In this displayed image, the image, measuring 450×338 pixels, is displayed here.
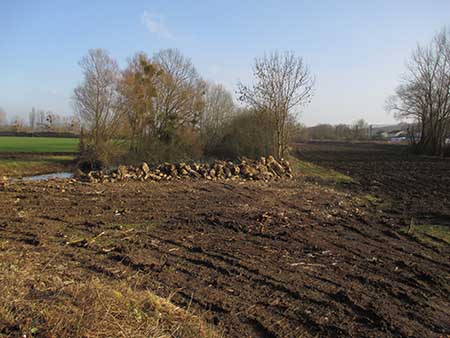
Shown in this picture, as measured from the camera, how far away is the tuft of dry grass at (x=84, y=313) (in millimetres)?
2602

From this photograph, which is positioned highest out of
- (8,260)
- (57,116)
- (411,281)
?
(57,116)

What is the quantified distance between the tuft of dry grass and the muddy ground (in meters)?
0.65

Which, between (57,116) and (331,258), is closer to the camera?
(331,258)

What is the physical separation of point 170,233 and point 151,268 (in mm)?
2180

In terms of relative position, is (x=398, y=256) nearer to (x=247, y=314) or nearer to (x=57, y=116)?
(x=247, y=314)

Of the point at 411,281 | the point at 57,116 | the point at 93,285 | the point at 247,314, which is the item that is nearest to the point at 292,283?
the point at 247,314

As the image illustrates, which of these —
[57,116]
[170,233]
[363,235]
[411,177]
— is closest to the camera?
[170,233]

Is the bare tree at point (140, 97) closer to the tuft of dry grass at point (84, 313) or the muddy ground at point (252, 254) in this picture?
the muddy ground at point (252, 254)

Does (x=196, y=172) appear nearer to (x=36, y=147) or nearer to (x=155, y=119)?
(x=155, y=119)

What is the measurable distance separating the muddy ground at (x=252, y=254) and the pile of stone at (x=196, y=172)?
9.92ft

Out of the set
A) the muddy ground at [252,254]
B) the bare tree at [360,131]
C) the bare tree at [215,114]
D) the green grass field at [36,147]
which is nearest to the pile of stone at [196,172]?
the muddy ground at [252,254]

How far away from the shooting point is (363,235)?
26.9 ft

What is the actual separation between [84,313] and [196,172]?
45.3 feet

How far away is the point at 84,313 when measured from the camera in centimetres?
287
